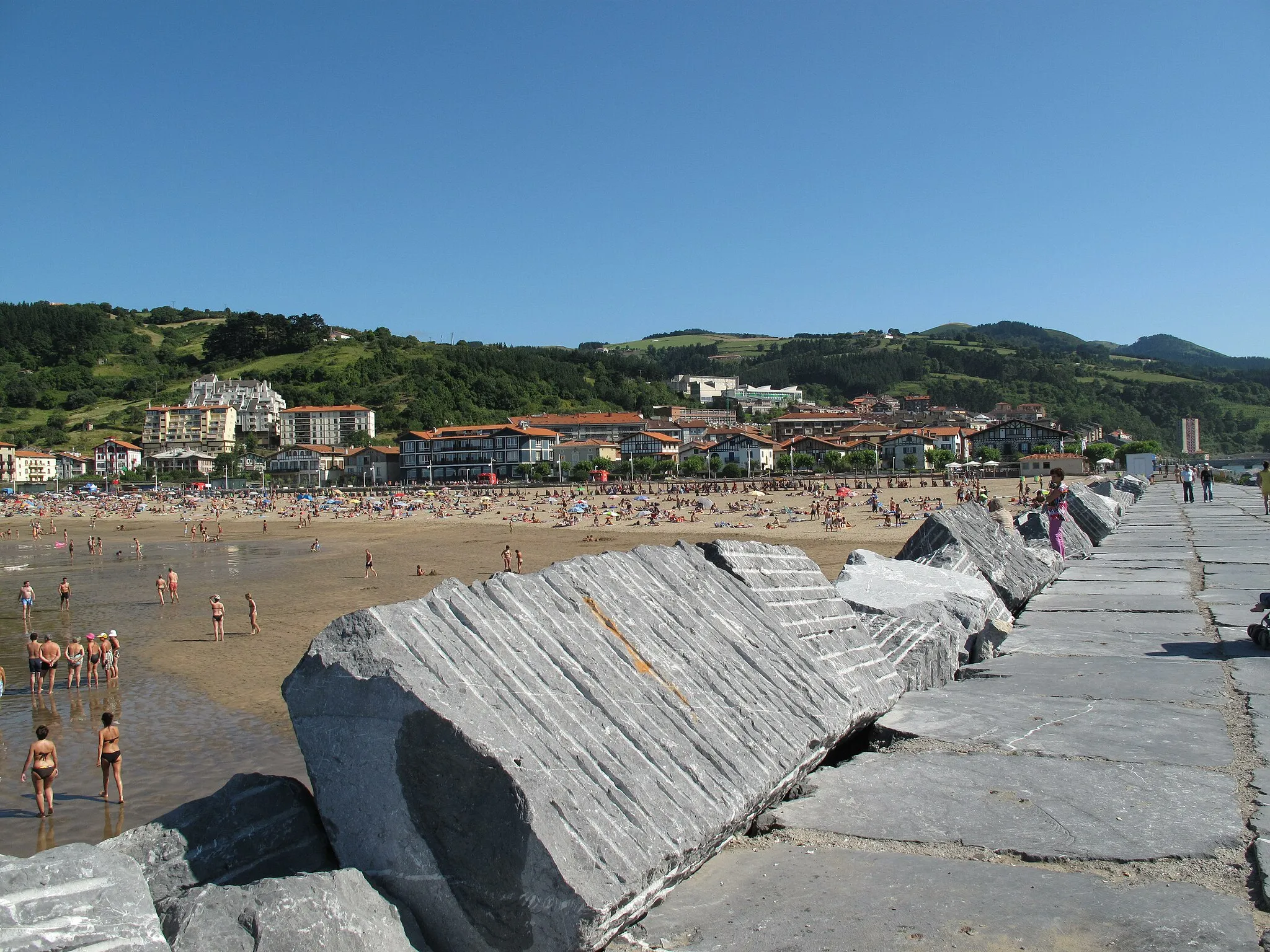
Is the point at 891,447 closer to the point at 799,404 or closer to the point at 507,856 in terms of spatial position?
the point at 799,404

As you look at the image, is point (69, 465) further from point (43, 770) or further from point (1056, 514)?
point (1056, 514)

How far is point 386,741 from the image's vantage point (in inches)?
83.7

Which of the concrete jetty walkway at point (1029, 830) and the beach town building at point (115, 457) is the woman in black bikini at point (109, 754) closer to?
the concrete jetty walkway at point (1029, 830)

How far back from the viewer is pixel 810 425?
13100 centimetres

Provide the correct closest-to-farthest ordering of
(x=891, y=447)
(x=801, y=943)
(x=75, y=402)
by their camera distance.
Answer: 1. (x=801, y=943)
2. (x=891, y=447)
3. (x=75, y=402)

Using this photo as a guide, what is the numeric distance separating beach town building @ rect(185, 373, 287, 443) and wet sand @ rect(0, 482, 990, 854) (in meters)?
86.9

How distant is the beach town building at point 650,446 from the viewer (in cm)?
11069

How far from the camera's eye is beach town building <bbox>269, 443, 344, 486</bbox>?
11512 cm

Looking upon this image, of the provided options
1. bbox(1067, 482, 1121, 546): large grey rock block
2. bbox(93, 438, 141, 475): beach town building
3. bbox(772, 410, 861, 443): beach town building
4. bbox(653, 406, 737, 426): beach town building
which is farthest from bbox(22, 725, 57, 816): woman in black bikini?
bbox(93, 438, 141, 475): beach town building

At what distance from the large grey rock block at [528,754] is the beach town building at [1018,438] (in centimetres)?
10321

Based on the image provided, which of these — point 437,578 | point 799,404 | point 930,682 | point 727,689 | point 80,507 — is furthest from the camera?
point 799,404

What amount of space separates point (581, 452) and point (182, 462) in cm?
5648

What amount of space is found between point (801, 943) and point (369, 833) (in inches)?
41.1

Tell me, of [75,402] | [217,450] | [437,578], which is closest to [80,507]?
[217,450]
